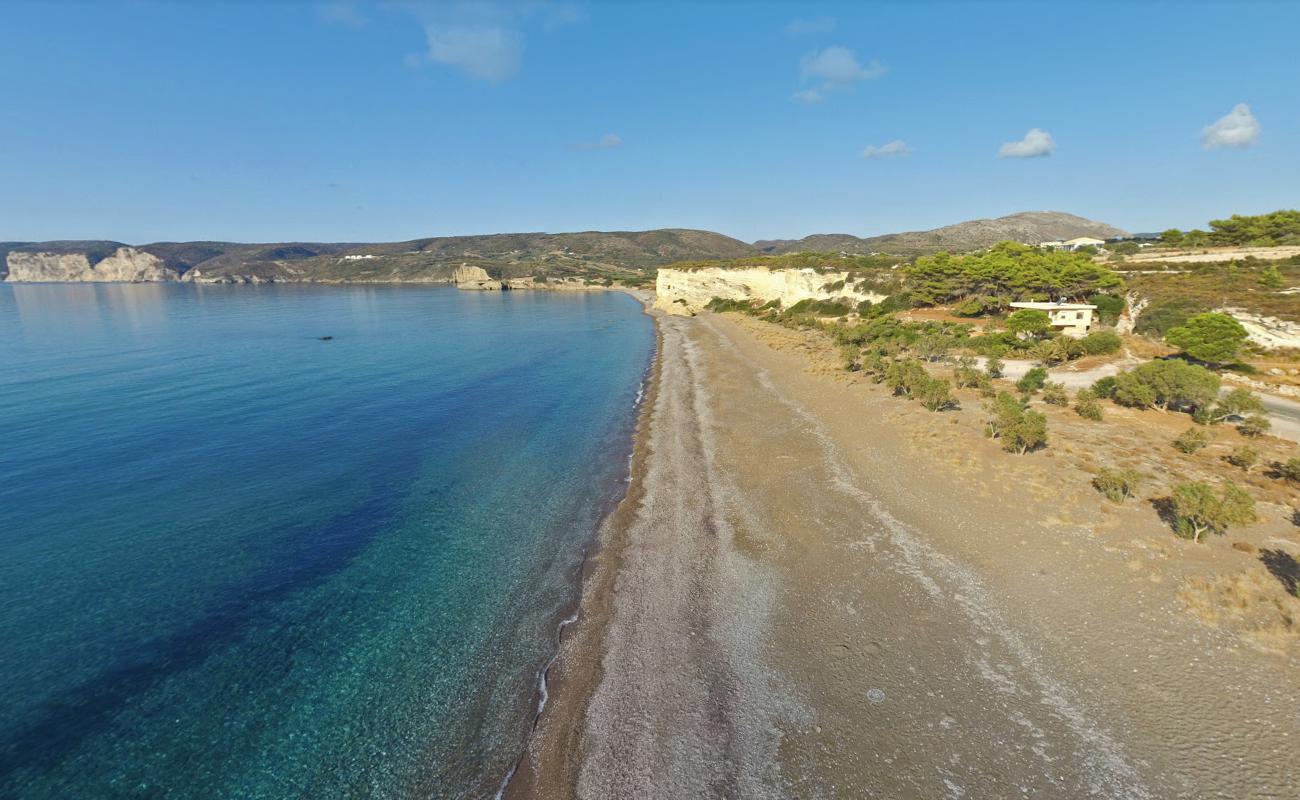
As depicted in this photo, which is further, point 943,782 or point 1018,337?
point 1018,337

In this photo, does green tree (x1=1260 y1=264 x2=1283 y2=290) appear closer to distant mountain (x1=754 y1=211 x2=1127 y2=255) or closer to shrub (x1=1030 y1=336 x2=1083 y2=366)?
shrub (x1=1030 y1=336 x2=1083 y2=366)

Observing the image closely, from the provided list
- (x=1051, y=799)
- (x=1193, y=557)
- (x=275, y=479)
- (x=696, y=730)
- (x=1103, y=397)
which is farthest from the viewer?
(x=1103, y=397)

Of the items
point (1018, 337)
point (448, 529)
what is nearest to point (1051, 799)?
point (448, 529)

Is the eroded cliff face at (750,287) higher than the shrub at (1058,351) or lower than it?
higher

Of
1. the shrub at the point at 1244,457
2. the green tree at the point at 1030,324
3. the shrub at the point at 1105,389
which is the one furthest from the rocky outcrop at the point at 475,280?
the shrub at the point at 1244,457

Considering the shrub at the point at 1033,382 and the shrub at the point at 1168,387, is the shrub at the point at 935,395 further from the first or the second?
the shrub at the point at 1168,387

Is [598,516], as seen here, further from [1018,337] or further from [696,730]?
[1018,337]
